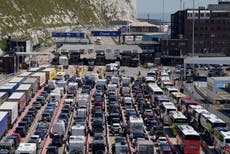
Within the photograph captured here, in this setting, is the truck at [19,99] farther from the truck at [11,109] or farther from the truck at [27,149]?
the truck at [27,149]

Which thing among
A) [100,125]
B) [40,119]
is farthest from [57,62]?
[100,125]

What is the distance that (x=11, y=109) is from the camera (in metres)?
37.9

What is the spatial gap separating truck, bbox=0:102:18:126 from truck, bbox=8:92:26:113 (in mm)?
1569

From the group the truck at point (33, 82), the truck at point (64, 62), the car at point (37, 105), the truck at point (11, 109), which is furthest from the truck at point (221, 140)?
the truck at point (64, 62)

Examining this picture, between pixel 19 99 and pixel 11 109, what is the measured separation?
14.7 feet

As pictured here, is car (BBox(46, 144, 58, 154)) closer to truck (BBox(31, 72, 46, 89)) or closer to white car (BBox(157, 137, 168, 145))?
white car (BBox(157, 137, 168, 145))

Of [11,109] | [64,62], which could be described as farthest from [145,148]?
[64,62]

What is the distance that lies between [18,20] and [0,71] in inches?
1535

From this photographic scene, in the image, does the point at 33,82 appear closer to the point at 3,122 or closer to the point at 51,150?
the point at 3,122

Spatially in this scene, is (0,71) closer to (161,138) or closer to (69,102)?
(69,102)

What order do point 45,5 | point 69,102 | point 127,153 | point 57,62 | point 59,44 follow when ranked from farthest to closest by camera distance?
point 45,5 < point 59,44 < point 57,62 < point 69,102 < point 127,153

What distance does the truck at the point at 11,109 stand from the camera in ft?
123

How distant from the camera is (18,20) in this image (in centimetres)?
10612

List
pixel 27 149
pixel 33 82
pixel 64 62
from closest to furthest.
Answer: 1. pixel 27 149
2. pixel 33 82
3. pixel 64 62
